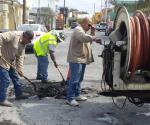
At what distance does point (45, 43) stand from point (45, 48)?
15 centimetres

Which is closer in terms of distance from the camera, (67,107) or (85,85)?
(67,107)

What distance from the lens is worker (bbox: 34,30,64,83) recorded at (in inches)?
462

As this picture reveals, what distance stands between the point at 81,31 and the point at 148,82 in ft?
6.86

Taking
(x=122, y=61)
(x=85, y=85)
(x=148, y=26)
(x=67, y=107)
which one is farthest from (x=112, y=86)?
(x=85, y=85)

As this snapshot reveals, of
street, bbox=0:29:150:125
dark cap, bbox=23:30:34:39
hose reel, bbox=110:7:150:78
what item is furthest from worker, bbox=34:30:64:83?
hose reel, bbox=110:7:150:78

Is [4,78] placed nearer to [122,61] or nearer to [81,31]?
[81,31]

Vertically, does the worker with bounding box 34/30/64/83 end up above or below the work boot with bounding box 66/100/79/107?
above

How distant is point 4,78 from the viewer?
9.06 metres

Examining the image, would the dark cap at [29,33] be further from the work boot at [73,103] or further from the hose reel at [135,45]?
the hose reel at [135,45]

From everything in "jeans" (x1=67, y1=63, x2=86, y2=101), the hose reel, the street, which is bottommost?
the street

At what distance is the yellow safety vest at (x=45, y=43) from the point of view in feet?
38.6

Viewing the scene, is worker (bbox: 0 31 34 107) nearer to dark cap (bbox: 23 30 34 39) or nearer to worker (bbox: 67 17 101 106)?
dark cap (bbox: 23 30 34 39)

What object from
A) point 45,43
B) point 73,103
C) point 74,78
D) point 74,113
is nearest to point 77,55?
point 74,78

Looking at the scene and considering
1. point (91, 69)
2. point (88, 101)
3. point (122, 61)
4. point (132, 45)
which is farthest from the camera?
point (91, 69)
